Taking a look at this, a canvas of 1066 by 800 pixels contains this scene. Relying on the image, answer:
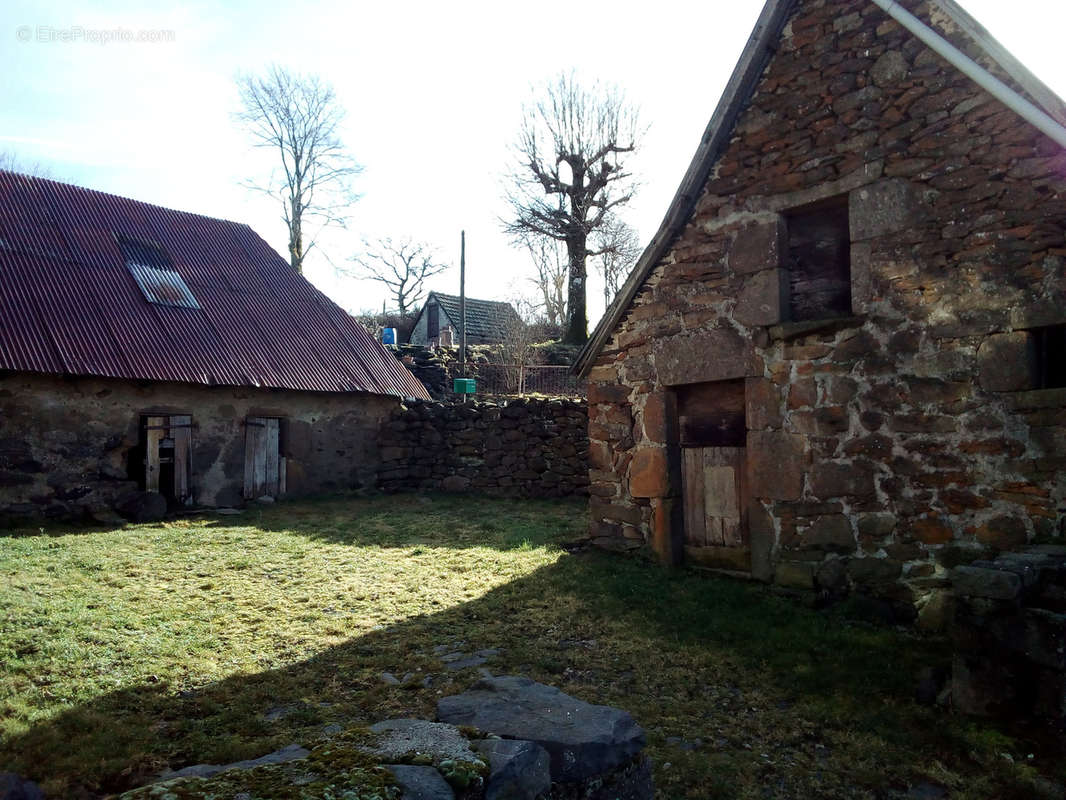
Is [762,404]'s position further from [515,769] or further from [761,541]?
[515,769]

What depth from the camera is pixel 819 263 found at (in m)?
6.47

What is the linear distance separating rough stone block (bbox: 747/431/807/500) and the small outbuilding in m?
18.1

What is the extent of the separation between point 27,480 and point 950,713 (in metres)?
11.1

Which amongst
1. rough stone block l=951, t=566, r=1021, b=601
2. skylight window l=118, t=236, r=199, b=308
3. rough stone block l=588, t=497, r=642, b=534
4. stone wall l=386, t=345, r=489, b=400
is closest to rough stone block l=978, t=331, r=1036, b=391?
rough stone block l=951, t=566, r=1021, b=601

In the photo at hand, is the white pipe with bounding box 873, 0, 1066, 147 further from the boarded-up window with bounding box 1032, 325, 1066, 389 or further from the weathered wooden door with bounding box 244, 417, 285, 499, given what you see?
the weathered wooden door with bounding box 244, 417, 285, 499

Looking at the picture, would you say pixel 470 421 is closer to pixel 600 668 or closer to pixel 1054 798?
pixel 600 668

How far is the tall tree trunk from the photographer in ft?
79.5

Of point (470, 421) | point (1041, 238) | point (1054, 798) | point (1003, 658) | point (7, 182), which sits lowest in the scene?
point (1054, 798)

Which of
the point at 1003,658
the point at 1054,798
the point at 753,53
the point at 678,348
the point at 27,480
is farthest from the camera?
the point at 27,480

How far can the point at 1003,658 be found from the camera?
3.85 m

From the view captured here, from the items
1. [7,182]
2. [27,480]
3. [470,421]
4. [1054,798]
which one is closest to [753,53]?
[1054,798]

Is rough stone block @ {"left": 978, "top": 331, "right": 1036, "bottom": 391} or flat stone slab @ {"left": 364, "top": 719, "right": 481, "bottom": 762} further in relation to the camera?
rough stone block @ {"left": 978, "top": 331, "right": 1036, "bottom": 391}

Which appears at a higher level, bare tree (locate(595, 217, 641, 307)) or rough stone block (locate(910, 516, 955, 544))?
bare tree (locate(595, 217, 641, 307))

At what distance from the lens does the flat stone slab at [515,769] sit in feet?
6.75
